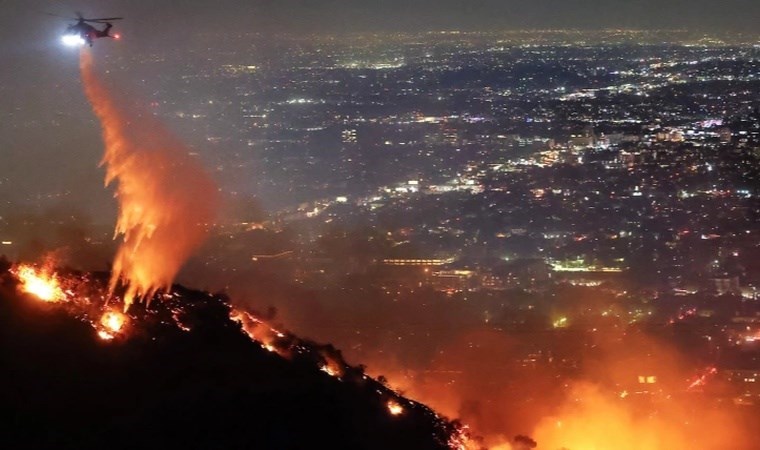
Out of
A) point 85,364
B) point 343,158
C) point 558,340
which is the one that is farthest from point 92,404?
point 343,158

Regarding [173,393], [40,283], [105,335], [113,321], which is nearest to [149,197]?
[40,283]

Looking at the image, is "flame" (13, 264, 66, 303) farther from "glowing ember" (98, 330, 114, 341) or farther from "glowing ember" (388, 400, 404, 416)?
"glowing ember" (388, 400, 404, 416)

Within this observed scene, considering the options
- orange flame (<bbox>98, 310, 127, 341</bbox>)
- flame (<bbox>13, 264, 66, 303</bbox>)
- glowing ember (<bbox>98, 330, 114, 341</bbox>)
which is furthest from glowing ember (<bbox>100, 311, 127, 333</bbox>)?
flame (<bbox>13, 264, 66, 303</bbox>)

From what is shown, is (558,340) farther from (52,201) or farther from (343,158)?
(52,201)

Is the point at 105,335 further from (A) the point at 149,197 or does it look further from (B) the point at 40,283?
(A) the point at 149,197

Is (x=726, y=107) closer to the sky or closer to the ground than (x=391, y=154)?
closer to the sky

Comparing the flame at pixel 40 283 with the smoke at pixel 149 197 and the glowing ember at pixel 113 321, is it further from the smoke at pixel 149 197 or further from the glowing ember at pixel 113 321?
the smoke at pixel 149 197

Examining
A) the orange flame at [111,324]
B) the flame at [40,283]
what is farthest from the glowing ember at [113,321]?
the flame at [40,283]

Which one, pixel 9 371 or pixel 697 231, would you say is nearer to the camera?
pixel 9 371
